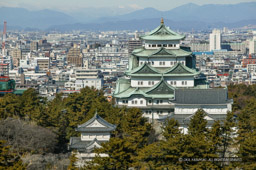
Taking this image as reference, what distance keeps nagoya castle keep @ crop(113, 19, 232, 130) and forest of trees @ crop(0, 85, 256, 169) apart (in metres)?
2.33

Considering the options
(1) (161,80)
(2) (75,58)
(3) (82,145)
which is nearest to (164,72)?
(1) (161,80)

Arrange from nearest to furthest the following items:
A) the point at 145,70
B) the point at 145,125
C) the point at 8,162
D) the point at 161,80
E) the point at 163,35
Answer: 1. the point at 8,162
2. the point at 145,125
3. the point at 161,80
4. the point at 145,70
5. the point at 163,35

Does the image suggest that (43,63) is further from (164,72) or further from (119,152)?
(119,152)

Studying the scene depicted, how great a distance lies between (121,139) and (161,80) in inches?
543

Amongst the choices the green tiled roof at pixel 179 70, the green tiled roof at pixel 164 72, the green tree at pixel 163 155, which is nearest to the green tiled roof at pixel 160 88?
the green tiled roof at pixel 164 72

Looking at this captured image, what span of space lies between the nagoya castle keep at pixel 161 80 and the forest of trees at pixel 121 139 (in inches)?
91.9

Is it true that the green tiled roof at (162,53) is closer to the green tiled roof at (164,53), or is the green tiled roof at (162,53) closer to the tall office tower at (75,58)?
the green tiled roof at (164,53)

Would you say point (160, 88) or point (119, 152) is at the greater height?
point (160, 88)

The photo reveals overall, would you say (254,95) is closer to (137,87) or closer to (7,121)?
(137,87)

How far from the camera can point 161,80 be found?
43.1 meters

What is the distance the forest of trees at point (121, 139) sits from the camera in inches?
1089

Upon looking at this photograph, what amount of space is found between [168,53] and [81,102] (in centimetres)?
701

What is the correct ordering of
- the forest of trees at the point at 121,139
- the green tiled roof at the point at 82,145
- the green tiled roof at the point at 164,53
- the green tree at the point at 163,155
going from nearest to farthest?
the green tree at the point at 163,155
the forest of trees at the point at 121,139
the green tiled roof at the point at 82,145
the green tiled roof at the point at 164,53

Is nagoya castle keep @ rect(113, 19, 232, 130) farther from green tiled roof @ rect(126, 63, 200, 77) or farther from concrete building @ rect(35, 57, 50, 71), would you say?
concrete building @ rect(35, 57, 50, 71)
